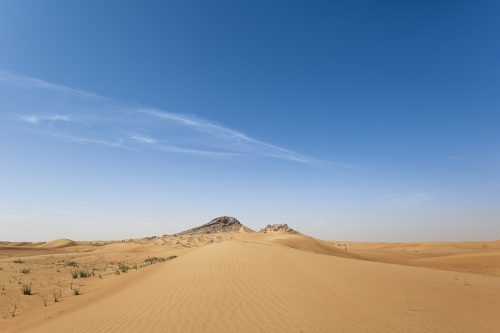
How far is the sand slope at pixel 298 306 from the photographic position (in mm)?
5352

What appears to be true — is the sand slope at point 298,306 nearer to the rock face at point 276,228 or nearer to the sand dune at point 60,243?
the rock face at point 276,228

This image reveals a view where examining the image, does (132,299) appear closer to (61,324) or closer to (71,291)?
(61,324)

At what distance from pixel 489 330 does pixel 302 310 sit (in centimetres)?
285

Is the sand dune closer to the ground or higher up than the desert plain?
higher up

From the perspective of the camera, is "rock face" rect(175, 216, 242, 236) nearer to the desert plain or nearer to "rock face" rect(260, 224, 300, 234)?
"rock face" rect(260, 224, 300, 234)

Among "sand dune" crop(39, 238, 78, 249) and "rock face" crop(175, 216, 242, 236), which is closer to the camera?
"sand dune" crop(39, 238, 78, 249)

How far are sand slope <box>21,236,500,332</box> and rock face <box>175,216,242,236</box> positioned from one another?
4495 centimetres

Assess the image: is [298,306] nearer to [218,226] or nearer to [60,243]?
[218,226]

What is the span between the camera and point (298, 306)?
249 inches

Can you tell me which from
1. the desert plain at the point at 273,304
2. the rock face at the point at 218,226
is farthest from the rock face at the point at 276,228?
the desert plain at the point at 273,304

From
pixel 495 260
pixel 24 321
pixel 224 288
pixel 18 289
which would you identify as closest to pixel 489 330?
pixel 224 288

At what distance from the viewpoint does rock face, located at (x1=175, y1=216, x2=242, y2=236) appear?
5484 centimetres

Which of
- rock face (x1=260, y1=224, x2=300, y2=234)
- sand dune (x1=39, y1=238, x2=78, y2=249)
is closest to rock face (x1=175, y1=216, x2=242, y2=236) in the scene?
rock face (x1=260, y1=224, x2=300, y2=234)

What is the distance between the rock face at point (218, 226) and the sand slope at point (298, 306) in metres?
44.9
